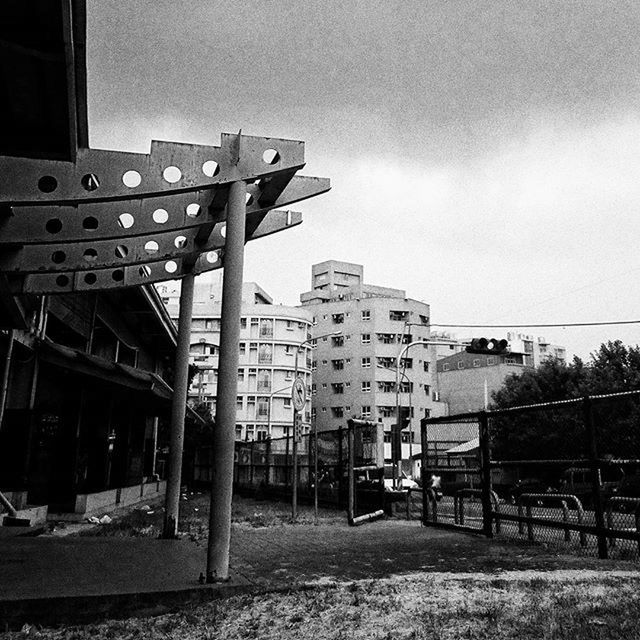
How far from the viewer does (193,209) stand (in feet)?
20.5

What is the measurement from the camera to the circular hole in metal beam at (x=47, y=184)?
5.00 meters

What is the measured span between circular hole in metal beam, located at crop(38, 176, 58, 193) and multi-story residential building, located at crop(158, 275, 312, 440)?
55.7 metres

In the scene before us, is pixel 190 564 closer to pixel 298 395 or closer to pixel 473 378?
pixel 298 395

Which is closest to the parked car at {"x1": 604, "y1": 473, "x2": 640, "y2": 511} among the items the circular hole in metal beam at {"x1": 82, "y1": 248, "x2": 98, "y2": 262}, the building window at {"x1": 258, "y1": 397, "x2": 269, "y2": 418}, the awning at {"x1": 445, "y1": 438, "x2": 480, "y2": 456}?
the awning at {"x1": 445, "y1": 438, "x2": 480, "y2": 456}

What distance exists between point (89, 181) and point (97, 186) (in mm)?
89

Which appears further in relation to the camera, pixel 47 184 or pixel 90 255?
pixel 90 255

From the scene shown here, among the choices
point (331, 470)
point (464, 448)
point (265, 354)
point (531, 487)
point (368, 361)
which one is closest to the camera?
point (531, 487)

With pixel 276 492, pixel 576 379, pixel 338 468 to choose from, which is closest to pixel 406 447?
pixel 576 379

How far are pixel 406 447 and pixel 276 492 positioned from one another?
144ft

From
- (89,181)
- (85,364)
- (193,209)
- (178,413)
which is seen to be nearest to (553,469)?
(178,413)

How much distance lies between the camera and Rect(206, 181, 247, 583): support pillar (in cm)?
471

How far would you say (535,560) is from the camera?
5965 mm

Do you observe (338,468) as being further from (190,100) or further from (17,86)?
(17,86)

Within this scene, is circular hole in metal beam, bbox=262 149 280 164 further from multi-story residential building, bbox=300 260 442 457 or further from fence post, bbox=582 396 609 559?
multi-story residential building, bbox=300 260 442 457
